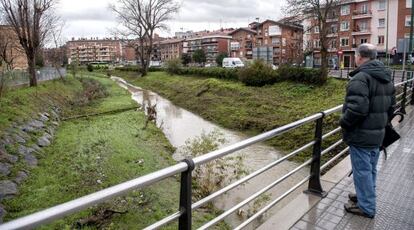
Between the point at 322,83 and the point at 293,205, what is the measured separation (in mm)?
17873

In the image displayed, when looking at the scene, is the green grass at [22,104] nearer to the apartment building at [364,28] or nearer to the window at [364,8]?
the apartment building at [364,28]

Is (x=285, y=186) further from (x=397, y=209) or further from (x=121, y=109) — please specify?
(x=121, y=109)

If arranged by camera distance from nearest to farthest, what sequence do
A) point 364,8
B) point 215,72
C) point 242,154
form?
point 242,154, point 215,72, point 364,8

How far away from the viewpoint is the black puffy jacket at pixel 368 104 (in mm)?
3330

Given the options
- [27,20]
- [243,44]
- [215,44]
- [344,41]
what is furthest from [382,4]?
[215,44]

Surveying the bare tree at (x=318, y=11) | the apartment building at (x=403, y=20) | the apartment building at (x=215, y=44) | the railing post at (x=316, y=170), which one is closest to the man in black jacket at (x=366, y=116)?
the railing post at (x=316, y=170)

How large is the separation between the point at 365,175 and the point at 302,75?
18.9m

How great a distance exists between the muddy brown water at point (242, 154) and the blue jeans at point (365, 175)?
2.59 metres

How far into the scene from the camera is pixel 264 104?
18.6 meters

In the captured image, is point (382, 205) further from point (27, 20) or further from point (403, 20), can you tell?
point (403, 20)

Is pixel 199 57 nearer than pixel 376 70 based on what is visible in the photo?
No

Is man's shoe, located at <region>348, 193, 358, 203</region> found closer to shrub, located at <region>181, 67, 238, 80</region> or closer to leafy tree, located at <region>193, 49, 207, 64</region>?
shrub, located at <region>181, 67, 238, 80</region>

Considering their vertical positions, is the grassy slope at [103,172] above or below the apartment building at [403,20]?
below

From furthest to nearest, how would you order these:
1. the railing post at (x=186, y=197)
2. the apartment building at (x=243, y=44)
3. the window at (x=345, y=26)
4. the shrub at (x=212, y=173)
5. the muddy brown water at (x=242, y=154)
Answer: the apartment building at (x=243, y=44)
the window at (x=345, y=26)
the shrub at (x=212, y=173)
the muddy brown water at (x=242, y=154)
the railing post at (x=186, y=197)
